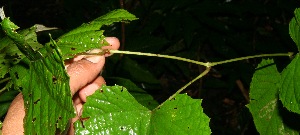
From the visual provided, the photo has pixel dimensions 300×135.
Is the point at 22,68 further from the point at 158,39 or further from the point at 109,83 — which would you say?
the point at 158,39

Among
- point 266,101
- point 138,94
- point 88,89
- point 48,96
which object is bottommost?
point 138,94

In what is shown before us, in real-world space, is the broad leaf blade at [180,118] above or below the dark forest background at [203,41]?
above

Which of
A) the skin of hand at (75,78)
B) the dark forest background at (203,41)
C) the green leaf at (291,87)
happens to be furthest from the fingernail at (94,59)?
the dark forest background at (203,41)

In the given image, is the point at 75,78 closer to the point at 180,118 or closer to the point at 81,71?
the point at 81,71

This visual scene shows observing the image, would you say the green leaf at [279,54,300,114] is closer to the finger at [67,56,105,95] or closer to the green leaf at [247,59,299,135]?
the green leaf at [247,59,299,135]

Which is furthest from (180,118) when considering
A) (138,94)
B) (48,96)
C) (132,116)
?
(138,94)

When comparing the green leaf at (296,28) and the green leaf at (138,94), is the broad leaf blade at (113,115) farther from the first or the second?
the green leaf at (138,94)

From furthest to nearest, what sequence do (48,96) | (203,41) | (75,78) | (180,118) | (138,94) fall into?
1. (203,41)
2. (138,94)
3. (75,78)
4. (180,118)
5. (48,96)
